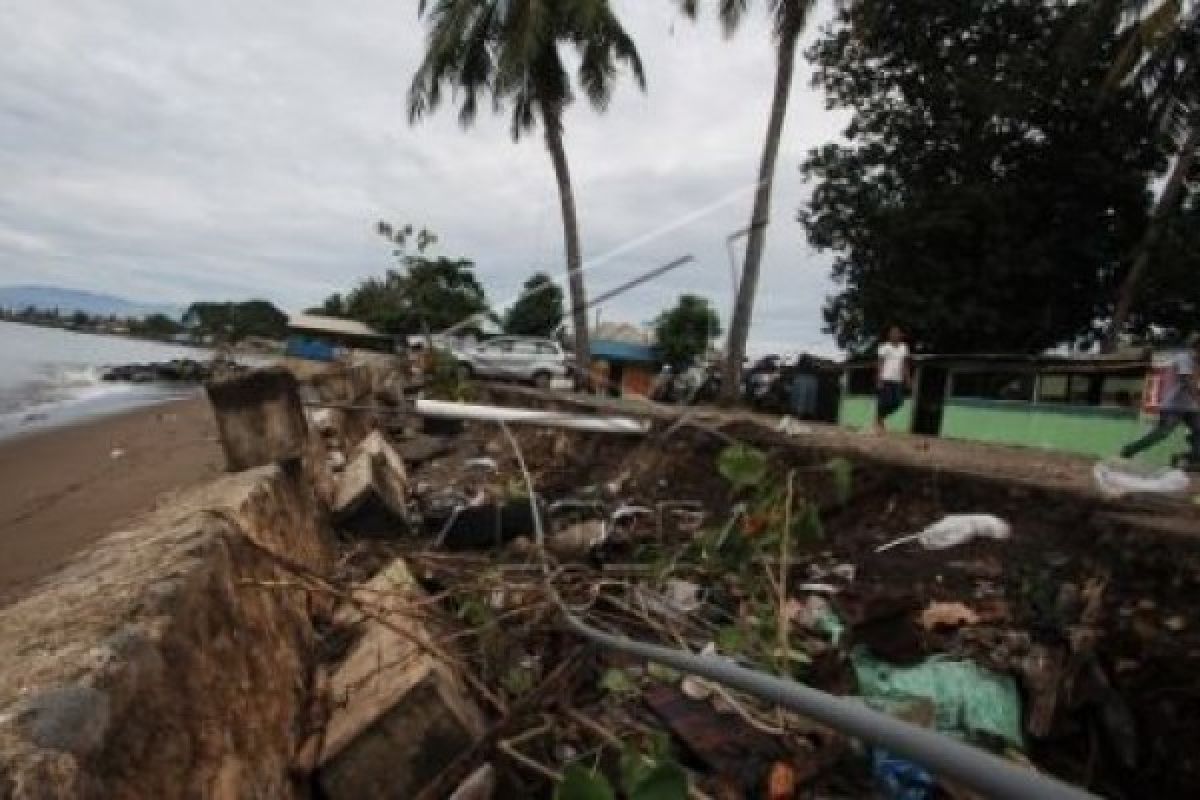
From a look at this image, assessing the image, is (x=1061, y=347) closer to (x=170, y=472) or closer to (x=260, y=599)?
(x=170, y=472)

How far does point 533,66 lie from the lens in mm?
18422

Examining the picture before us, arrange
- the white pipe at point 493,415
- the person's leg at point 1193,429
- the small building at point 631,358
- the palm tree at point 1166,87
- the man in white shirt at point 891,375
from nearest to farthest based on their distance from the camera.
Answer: the white pipe at point 493,415 → the person's leg at point 1193,429 → the man in white shirt at point 891,375 → the palm tree at point 1166,87 → the small building at point 631,358

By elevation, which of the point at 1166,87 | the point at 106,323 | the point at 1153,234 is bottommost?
the point at 106,323

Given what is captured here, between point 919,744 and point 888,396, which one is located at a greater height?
point 919,744

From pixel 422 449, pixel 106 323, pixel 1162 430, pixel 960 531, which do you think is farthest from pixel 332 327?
pixel 106 323

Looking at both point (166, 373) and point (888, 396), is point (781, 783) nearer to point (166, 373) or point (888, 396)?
point (888, 396)

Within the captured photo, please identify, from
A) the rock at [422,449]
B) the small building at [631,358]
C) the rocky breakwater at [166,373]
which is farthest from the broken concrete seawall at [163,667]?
the rocky breakwater at [166,373]

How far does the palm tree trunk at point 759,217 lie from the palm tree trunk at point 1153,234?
22.7 ft

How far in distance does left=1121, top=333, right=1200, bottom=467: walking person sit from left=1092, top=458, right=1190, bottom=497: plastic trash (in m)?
4.22

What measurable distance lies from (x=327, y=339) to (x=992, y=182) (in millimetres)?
37400

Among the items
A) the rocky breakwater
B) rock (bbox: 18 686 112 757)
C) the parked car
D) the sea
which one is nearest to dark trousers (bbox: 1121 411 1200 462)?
rock (bbox: 18 686 112 757)

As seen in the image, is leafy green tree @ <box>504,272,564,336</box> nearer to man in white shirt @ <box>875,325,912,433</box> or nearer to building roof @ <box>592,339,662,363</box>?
building roof @ <box>592,339,662,363</box>

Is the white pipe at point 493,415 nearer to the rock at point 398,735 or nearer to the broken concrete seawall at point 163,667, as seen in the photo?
the broken concrete seawall at point 163,667

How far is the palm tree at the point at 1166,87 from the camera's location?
1421 cm
